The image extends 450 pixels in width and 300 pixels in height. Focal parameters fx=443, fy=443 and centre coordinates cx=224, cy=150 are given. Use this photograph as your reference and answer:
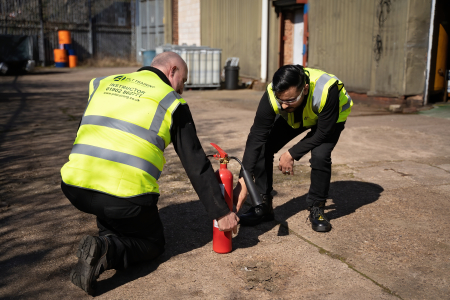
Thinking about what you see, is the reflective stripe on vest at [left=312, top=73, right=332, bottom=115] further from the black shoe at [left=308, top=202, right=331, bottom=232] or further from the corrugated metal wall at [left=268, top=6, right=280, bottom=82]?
the corrugated metal wall at [left=268, top=6, right=280, bottom=82]

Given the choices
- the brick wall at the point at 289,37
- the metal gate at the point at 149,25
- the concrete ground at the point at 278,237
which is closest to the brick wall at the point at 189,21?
the metal gate at the point at 149,25

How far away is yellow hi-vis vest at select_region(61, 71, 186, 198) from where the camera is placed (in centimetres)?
268

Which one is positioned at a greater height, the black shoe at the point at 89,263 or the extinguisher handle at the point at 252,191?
the extinguisher handle at the point at 252,191

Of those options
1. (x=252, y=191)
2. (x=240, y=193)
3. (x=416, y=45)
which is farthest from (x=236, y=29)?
(x=252, y=191)

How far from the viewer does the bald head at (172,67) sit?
117 inches

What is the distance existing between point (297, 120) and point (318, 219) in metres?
0.81

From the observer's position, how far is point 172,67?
2973mm

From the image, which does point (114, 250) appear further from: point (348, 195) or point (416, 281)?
point (348, 195)

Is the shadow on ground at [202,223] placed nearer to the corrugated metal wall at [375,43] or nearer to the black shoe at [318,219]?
the black shoe at [318,219]

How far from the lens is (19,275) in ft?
9.18

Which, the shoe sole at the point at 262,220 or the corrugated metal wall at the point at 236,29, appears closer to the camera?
the shoe sole at the point at 262,220

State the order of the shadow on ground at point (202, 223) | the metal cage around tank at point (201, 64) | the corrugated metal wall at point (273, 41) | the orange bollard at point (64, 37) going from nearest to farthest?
the shadow on ground at point (202, 223) → the metal cage around tank at point (201, 64) → the corrugated metal wall at point (273, 41) → the orange bollard at point (64, 37)

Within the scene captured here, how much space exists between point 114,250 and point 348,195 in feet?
8.30

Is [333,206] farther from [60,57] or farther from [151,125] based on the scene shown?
[60,57]
